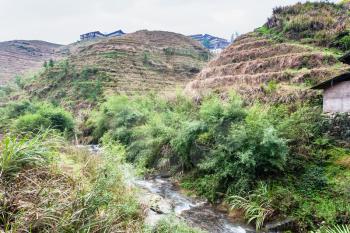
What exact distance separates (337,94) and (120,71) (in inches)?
1649

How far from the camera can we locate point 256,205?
10.5m

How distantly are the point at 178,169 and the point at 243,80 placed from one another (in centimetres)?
959

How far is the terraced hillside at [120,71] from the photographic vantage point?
45.1m

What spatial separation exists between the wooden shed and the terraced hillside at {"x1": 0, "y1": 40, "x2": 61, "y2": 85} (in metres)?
79.4

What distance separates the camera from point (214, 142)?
1443cm

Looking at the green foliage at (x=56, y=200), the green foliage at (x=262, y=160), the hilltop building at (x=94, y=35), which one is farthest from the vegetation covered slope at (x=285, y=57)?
the hilltop building at (x=94, y=35)

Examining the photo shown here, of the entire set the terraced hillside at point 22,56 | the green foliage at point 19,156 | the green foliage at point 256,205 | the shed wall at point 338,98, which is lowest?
the green foliage at point 256,205

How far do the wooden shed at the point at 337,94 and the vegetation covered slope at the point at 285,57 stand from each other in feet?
8.14

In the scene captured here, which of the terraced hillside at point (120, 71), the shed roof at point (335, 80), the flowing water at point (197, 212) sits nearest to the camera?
the flowing water at point (197, 212)

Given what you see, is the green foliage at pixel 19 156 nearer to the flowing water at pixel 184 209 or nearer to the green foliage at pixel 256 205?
the flowing water at pixel 184 209

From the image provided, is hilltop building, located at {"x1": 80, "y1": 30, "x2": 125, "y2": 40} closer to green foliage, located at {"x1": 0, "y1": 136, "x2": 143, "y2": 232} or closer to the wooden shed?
the wooden shed

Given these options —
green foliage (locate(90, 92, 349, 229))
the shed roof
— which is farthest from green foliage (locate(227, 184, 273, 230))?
the shed roof

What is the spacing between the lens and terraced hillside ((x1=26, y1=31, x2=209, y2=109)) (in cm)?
4509

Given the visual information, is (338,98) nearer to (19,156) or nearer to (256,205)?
(256,205)
